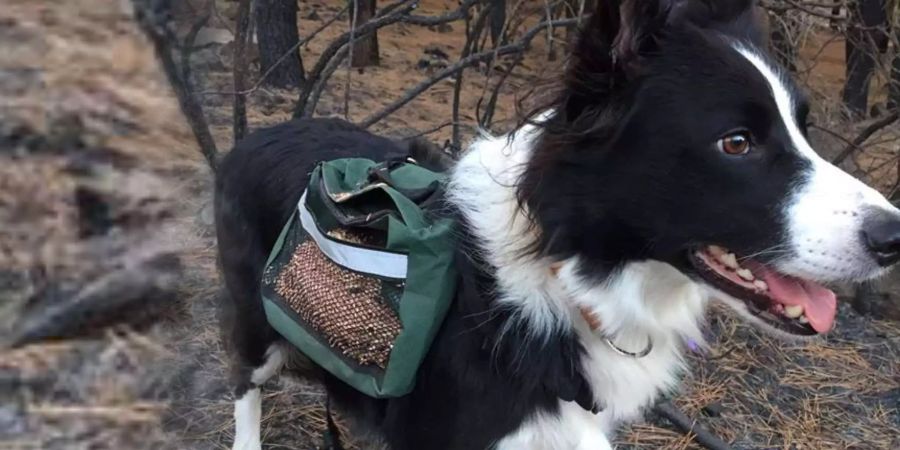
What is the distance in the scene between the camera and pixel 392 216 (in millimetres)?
2484

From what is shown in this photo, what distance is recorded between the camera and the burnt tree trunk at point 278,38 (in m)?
7.80

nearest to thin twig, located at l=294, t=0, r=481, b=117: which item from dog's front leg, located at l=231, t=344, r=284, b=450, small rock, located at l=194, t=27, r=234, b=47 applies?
small rock, located at l=194, t=27, r=234, b=47

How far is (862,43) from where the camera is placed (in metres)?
4.91

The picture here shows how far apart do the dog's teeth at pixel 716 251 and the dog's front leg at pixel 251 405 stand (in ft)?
5.43

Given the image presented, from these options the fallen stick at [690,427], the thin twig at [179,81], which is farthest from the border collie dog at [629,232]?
the thin twig at [179,81]

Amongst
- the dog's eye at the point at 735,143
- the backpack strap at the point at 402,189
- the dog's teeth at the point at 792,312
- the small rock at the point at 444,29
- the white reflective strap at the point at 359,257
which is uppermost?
the dog's eye at the point at 735,143

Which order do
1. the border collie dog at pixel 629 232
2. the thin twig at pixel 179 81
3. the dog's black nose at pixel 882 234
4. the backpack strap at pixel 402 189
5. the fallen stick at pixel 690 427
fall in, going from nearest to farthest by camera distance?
the dog's black nose at pixel 882 234 → the border collie dog at pixel 629 232 → the backpack strap at pixel 402 189 → the fallen stick at pixel 690 427 → the thin twig at pixel 179 81

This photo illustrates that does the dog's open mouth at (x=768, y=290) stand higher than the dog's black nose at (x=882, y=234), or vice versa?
the dog's black nose at (x=882, y=234)

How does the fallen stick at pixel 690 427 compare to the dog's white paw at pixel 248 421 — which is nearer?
the dog's white paw at pixel 248 421

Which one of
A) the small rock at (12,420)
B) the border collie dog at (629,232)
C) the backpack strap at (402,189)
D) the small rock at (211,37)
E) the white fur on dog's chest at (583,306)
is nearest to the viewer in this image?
the border collie dog at (629,232)

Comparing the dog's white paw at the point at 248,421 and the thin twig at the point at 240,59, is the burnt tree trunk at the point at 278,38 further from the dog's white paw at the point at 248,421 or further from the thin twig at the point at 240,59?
the dog's white paw at the point at 248,421

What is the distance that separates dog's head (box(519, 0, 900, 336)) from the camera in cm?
207

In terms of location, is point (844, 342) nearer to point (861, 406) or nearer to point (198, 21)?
point (861, 406)

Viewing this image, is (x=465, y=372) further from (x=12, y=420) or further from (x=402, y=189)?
(x=12, y=420)
